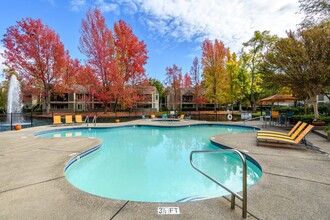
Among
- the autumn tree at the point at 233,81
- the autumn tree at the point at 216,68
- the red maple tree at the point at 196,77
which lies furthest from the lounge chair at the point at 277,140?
the red maple tree at the point at 196,77

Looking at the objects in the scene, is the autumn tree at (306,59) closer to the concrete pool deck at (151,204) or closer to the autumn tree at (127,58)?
the concrete pool deck at (151,204)

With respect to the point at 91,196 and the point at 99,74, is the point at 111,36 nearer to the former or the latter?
the point at 99,74

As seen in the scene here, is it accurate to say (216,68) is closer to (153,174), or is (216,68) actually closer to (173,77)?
(173,77)

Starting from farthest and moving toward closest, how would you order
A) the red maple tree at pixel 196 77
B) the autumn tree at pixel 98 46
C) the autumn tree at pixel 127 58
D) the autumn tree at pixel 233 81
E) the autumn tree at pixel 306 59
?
the red maple tree at pixel 196 77 → the autumn tree at pixel 233 81 → the autumn tree at pixel 127 58 → the autumn tree at pixel 98 46 → the autumn tree at pixel 306 59

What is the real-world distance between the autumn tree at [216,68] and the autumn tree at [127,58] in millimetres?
10201

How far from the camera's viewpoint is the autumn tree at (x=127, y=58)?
22.5 meters

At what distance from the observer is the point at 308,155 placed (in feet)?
19.3

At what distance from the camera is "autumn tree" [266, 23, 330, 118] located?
11.0 meters

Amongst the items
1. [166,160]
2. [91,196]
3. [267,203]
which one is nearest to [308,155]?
[267,203]

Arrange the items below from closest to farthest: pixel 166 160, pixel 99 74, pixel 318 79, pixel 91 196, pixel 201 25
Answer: pixel 91 196 → pixel 166 160 → pixel 318 79 → pixel 201 25 → pixel 99 74

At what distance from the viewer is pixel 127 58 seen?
2322 cm

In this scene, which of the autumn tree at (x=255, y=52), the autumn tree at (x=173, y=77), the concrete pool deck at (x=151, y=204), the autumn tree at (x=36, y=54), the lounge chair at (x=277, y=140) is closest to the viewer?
the concrete pool deck at (x=151, y=204)

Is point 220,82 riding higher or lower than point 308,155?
higher

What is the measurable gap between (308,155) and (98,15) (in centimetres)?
2378
